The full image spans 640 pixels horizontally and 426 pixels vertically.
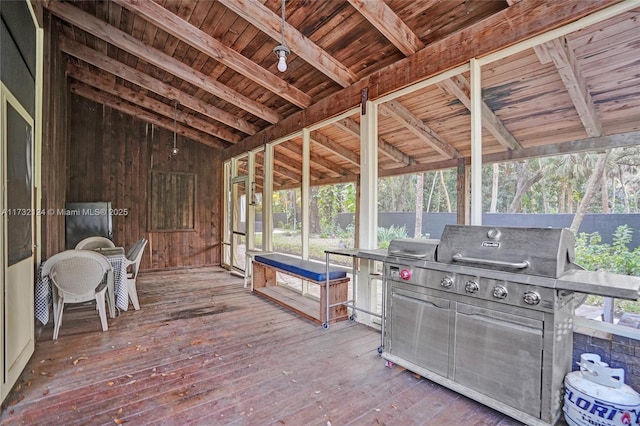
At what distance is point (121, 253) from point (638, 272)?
5.06 metres

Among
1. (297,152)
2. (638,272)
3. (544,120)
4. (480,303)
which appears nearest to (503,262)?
(480,303)

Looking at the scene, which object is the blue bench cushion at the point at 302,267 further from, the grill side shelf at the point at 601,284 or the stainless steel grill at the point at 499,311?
the grill side shelf at the point at 601,284

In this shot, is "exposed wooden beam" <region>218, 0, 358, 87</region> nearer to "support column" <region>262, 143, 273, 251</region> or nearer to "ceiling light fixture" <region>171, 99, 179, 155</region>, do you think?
"support column" <region>262, 143, 273, 251</region>

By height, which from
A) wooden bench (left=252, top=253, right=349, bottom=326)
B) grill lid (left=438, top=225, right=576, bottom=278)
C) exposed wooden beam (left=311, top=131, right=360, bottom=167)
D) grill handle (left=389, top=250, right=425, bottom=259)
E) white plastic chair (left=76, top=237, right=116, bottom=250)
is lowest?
wooden bench (left=252, top=253, right=349, bottom=326)

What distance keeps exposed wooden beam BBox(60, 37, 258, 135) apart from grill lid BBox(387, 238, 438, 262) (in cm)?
434

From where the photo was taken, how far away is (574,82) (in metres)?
2.51

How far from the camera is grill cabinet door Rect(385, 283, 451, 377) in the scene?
2268 millimetres

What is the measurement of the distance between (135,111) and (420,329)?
6776 mm

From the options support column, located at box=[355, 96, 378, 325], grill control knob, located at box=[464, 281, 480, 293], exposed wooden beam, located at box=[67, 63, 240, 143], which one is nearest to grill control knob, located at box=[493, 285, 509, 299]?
grill control knob, located at box=[464, 281, 480, 293]

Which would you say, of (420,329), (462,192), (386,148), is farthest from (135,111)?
(420,329)

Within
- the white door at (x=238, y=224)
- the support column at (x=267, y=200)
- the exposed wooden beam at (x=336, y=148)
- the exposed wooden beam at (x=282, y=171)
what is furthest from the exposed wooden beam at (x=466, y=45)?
the white door at (x=238, y=224)

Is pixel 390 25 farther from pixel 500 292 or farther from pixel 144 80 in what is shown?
pixel 144 80

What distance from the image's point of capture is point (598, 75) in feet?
7.84

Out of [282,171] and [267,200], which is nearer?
[267,200]
